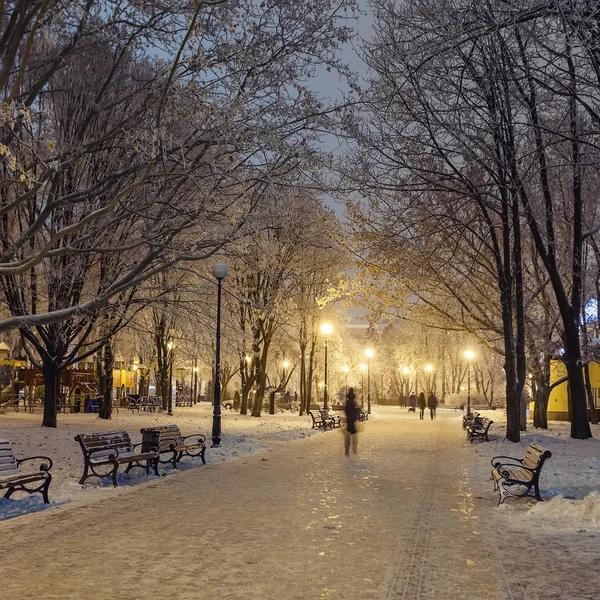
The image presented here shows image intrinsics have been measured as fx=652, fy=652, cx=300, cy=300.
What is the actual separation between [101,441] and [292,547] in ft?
20.5

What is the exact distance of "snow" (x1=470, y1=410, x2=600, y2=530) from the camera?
8.80 m

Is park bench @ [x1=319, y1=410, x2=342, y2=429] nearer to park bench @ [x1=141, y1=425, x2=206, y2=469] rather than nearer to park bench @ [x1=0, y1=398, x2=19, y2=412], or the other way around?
park bench @ [x1=141, y1=425, x2=206, y2=469]

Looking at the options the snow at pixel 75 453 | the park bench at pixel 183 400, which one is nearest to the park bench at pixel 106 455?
the snow at pixel 75 453

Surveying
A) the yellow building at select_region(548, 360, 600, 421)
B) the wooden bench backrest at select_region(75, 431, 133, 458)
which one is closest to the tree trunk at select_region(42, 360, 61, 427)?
the wooden bench backrest at select_region(75, 431, 133, 458)

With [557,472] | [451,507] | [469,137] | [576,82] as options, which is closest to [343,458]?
[557,472]

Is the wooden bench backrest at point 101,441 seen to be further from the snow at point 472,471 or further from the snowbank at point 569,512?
the snowbank at point 569,512

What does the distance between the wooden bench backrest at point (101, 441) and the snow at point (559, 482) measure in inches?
272

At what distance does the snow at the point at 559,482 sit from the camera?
347 inches

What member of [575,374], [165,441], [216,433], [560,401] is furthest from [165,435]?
[560,401]

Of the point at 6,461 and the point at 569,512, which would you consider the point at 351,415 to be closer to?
the point at 569,512

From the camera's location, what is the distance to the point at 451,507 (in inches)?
397

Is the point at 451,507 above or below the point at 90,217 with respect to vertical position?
below

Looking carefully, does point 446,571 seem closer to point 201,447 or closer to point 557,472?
point 557,472

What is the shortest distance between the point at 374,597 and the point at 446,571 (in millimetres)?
1141
